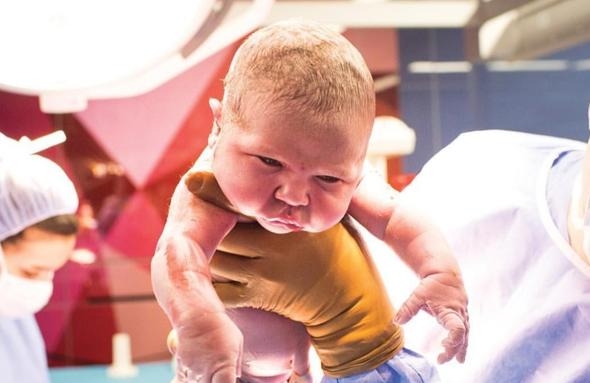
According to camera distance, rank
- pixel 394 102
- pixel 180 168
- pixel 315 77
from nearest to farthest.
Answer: pixel 315 77 → pixel 180 168 → pixel 394 102

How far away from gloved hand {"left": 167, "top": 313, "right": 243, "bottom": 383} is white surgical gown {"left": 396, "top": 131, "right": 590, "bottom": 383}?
0.58ft

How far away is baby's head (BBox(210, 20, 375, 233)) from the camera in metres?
0.34

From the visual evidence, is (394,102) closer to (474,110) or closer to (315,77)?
(474,110)

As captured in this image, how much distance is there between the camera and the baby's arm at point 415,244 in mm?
387

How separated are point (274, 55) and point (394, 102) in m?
0.23

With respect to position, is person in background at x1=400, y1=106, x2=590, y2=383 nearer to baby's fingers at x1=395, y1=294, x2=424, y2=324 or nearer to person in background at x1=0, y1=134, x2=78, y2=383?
baby's fingers at x1=395, y1=294, x2=424, y2=324

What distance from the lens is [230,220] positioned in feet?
1.22

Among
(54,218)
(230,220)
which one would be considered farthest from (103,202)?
(230,220)

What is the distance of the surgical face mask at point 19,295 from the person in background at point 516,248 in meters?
0.25

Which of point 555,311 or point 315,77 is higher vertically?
point 315,77

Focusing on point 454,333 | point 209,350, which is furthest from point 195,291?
point 454,333

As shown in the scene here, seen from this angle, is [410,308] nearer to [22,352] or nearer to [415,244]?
[415,244]

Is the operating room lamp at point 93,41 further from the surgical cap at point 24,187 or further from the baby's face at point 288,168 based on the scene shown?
the baby's face at point 288,168

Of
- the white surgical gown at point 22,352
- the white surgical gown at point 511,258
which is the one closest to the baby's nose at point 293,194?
the white surgical gown at point 511,258
